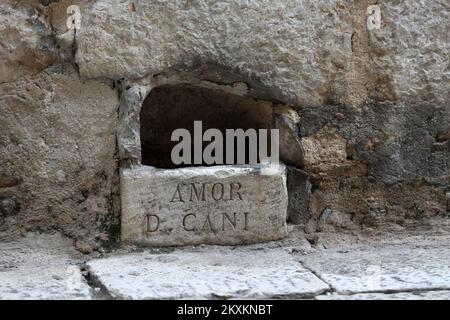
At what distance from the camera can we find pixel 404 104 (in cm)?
264

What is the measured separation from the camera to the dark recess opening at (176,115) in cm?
278

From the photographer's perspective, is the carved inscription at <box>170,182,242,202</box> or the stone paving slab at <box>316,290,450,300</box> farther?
the carved inscription at <box>170,182,242,202</box>

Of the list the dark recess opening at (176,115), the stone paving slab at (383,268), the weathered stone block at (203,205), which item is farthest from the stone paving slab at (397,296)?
the dark recess opening at (176,115)

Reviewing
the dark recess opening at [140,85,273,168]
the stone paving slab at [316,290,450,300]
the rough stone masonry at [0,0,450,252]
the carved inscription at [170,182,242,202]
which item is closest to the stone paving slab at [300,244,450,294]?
the stone paving slab at [316,290,450,300]

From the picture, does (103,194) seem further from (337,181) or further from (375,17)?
(375,17)

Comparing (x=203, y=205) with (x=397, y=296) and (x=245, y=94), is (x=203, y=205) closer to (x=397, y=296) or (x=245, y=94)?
(x=245, y=94)

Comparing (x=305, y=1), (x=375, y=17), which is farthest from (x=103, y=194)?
(x=375, y=17)

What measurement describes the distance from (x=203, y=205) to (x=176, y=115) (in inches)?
19.7

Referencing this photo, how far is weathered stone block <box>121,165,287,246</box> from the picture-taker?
2.42 m

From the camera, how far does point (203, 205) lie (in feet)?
8.07

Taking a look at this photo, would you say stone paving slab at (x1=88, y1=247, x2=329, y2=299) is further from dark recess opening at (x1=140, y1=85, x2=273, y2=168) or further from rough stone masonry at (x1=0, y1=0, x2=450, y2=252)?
dark recess opening at (x1=140, y1=85, x2=273, y2=168)

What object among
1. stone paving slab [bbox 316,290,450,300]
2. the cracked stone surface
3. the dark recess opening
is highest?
the dark recess opening

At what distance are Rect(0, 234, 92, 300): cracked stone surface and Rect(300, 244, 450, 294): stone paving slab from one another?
0.71 m

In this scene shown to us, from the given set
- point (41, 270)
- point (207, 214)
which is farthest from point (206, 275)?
point (41, 270)
